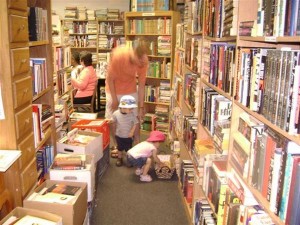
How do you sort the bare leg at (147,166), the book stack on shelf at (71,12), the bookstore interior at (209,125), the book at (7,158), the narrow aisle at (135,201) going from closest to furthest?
1. the bookstore interior at (209,125)
2. the book at (7,158)
3. the narrow aisle at (135,201)
4. the bare leg at (147,166)
5. the book stack on shelf at (71,12)

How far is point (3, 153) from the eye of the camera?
190 centimetres

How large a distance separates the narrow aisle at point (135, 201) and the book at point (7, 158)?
49.8 inches

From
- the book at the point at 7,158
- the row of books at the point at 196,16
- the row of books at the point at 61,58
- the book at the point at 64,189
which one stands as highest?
the row of books at the point at 196,16

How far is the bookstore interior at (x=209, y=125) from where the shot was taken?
124 cm

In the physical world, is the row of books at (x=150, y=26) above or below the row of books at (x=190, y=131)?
above

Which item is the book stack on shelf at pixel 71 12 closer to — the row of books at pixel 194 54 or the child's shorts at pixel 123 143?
the child's shorts at pixel 123 143

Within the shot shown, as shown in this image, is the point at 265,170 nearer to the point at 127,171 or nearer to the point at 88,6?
the point at 127,171

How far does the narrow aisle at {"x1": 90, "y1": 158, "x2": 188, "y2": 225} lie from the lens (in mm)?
3006

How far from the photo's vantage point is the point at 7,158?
6.00ft

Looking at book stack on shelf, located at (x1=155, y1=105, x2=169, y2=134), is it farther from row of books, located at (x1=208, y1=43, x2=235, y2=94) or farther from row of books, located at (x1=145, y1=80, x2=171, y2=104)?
row of books, located at (x1=208, y1=43, x2=235, y2=94)

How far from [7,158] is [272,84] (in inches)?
55.6

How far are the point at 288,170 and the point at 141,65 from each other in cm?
342

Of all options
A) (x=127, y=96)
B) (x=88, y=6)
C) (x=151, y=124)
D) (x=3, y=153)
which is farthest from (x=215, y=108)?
(x=88, y=6)

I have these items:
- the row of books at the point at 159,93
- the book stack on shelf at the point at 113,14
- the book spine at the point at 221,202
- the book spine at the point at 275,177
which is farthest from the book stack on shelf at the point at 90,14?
the book spine at the point at 275,177
